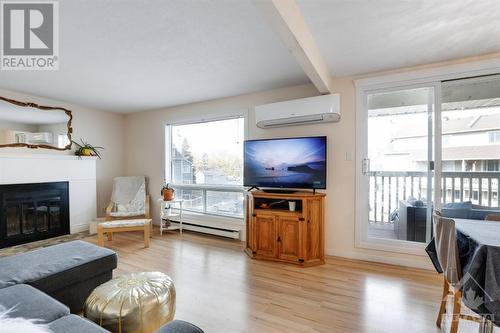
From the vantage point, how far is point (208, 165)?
13.3ft

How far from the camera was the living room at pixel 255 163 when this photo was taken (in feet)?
5.24

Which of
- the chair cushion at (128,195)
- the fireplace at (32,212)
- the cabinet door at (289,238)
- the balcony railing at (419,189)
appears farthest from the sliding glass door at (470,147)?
the fireplace at (32,212)

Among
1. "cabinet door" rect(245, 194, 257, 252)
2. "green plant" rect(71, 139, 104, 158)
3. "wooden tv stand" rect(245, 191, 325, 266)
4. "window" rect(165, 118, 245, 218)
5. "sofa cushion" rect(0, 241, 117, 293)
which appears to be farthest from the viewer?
"green plant" rect(71, 139, 104, 158)

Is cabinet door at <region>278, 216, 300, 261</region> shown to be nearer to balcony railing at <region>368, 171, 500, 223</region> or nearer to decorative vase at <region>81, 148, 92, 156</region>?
balcony railing at <region>368, 171, 500, 223</region>

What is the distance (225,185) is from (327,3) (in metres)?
2.84

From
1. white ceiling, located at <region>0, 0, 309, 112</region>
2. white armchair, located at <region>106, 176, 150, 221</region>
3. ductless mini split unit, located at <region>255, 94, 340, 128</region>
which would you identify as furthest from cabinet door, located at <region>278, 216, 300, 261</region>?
white armchair, located at <region>106, 176, 150, 221</region>

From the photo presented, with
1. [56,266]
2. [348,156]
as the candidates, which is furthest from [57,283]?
[348,156]

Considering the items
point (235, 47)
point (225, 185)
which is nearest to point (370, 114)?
point (235, 47)

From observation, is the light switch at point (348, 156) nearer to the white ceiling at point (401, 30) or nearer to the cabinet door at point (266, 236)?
the white ceiling at point (401, 30)

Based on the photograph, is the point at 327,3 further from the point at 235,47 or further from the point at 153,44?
the point at 153,44

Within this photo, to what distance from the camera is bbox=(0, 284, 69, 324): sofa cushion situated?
1.10 meters

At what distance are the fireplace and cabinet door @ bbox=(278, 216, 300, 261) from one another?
11.7ft

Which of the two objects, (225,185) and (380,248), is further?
(225,185)

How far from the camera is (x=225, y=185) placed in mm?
3852
